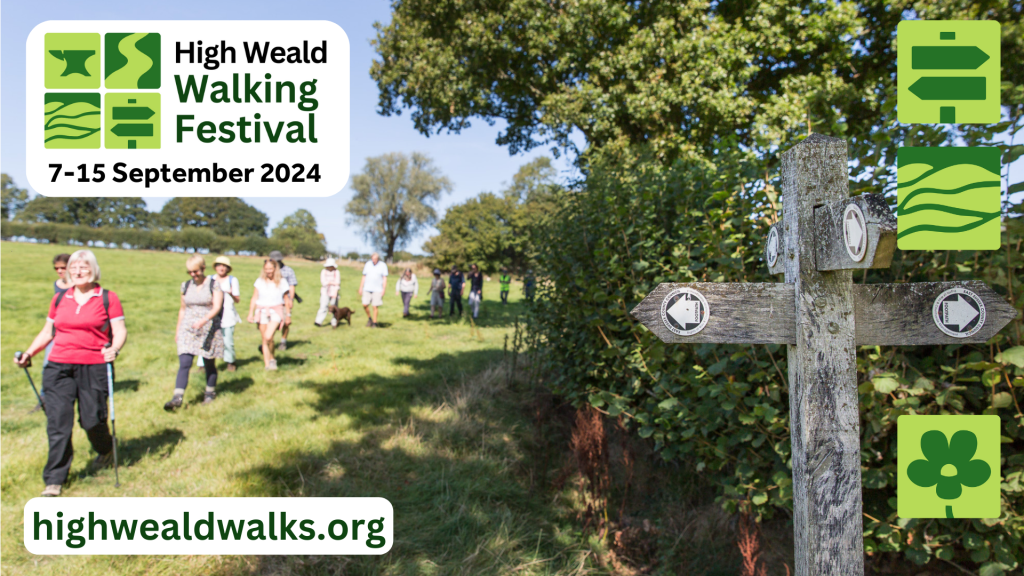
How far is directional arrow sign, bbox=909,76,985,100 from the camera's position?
60.7 inches

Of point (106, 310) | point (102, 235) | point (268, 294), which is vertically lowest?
point (106, 310)

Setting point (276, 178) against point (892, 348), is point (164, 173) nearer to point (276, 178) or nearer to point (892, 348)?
point (276, 178)

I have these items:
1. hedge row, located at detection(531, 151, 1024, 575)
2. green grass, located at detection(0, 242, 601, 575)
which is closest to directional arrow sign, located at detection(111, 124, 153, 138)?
green grass, located at detection(0, 242, 601, 575)

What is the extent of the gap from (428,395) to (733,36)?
766 centimetres

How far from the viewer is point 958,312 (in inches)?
60.1

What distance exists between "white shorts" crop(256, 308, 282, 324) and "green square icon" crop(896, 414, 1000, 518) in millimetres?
8617

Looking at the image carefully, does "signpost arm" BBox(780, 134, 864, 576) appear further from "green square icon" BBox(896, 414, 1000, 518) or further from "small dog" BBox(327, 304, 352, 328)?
"small dog" BBox(327, 304, 352, 328)

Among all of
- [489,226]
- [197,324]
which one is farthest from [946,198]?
[489,226]

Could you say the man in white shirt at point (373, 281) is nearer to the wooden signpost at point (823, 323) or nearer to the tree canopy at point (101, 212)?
the wooden signpost at point (823, 323)

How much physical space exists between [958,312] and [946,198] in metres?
0.34

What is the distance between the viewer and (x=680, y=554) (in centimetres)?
353

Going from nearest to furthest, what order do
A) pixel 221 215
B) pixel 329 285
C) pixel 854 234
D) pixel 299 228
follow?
pixel 854 234 < pixel 329 285 < pixel 221 215 < pixel 299 228

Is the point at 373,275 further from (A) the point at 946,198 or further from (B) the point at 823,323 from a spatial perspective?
(A) the point at 946,198

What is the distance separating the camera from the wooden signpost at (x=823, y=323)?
1518mm
